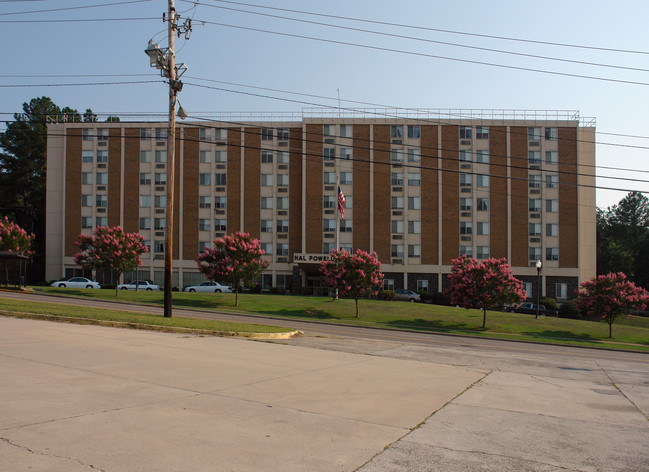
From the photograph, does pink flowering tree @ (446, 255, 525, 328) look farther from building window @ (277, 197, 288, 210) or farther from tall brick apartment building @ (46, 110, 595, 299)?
building window @ (277, 197, 288, 210)

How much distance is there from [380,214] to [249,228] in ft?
50.4

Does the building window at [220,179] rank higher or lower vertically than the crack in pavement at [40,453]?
higher

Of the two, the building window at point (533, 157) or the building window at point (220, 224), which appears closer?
the building window at point (533, 157)

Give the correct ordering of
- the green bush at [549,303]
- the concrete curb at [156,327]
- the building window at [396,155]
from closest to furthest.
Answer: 1. the concrete curb at [156,327]
2. the green bush at [549,303]
3. the building window at [396,155]

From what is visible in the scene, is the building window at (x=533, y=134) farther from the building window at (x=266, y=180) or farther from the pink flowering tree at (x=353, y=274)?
the pink flowering tree at (x=353, y=274)

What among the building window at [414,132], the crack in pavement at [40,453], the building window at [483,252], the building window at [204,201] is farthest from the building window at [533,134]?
the crack in pavement at [40,453]

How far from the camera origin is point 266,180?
62.8m

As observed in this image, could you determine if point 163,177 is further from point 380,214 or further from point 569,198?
point 569,198

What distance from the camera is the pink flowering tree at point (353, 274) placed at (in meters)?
37.5

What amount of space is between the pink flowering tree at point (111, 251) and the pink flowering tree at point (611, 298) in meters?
34.3

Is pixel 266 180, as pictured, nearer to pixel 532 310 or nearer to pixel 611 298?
pixel 532 310

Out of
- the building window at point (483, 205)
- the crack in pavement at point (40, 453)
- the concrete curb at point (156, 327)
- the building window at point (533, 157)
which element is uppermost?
the building window at point (533, 157)

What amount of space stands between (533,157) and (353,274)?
110 ft

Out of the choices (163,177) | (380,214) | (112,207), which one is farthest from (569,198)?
(112,207)
